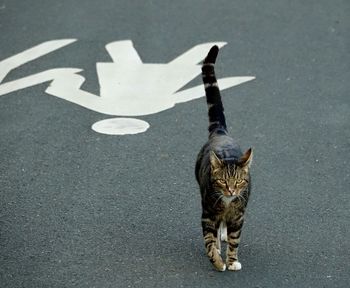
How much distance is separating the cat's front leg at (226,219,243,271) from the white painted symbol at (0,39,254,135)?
8.61 feet

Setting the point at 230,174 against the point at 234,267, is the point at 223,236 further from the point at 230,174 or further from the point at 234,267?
the point at 230,174

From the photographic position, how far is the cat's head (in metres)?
5.70

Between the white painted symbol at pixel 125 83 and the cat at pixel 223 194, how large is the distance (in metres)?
2.42

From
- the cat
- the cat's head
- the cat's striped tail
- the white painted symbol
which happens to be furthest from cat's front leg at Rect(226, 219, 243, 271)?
the white painted symbol

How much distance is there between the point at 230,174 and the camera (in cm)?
569

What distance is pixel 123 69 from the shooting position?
32.9 feet

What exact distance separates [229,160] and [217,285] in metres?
0.82

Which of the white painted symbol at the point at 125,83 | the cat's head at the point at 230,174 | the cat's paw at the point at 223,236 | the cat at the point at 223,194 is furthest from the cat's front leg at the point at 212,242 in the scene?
the white painted symbol at the point at 125,83

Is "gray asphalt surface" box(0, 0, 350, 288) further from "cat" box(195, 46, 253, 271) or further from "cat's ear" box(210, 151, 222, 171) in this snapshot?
"cat's ear" box(210, 151, 222, 171)

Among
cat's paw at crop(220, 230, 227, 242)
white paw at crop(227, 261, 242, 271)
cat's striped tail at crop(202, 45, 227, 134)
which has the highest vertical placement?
cat's striped tail at crop(202, 45, 227, 134)

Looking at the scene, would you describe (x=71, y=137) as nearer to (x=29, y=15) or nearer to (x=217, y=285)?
(x=217, y=285)

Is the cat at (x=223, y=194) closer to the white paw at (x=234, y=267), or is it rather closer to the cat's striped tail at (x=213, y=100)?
the white paw at (x=234, y=267)

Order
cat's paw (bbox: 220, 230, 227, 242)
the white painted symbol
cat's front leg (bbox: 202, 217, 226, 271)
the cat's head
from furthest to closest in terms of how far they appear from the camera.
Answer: the white painted symbol → cat's paw (bbox: 220, 230, 227, 242) → cat's front leg (bbox: 202, 217, 226, 271) → the cat's head

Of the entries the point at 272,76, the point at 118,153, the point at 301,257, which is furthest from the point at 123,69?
the point at 301,257
